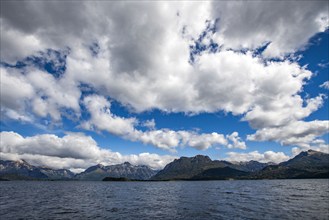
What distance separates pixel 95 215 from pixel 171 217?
19.0m

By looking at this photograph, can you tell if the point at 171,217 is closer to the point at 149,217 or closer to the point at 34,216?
the point at 149,217

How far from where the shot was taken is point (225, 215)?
54.8 metres

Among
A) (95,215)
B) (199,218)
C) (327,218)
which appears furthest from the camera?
(95,215)

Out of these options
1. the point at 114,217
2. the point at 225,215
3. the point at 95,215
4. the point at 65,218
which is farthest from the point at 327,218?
the point at 65,218

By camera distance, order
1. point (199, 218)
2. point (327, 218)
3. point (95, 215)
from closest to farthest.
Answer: point (327, 218) → point (199, 218) → point (95, 215)

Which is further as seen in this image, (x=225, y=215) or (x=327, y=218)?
(x=225, y=215)

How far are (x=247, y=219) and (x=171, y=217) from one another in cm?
1660

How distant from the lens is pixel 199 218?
51.9 m

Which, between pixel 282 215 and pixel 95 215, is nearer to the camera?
pixel 282 215

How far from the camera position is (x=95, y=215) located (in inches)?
2261

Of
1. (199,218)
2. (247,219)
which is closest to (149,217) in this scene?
(199,218)

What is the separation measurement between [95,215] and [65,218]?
730cm

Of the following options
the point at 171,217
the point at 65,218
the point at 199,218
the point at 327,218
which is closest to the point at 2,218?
the point at 65,218

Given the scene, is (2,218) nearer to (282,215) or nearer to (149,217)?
(149,217)
